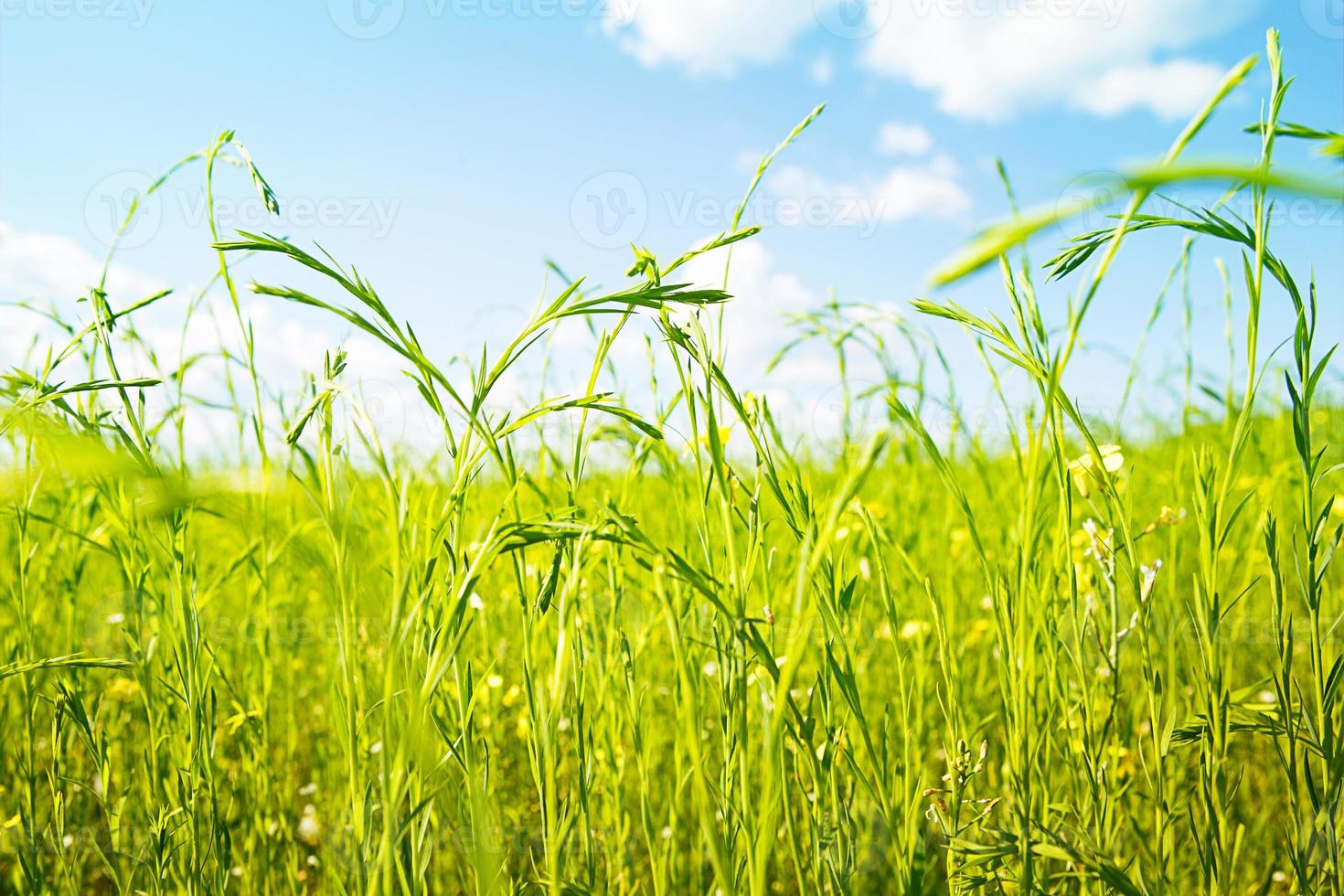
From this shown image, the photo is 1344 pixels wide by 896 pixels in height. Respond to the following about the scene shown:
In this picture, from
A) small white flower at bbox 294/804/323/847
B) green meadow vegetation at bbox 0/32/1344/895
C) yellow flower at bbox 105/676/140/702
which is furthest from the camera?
yellow flower at bbox 105/676/140/702

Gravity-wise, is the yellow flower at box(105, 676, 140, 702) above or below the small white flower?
above

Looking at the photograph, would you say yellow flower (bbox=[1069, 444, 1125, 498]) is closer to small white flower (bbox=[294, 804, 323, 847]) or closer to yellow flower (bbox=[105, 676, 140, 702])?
small white flower (bbox=[294, 804, 323, 847])

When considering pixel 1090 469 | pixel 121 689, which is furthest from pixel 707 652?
pixel 121 689

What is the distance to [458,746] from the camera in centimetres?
90

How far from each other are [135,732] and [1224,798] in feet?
7.44

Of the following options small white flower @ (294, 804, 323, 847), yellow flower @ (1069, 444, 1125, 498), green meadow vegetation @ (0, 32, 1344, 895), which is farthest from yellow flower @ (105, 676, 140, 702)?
yellow flower @ (1069, 444, 1125, 498)

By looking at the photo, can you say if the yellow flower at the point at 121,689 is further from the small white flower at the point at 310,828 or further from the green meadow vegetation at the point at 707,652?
the small white flower at the point at 310,828

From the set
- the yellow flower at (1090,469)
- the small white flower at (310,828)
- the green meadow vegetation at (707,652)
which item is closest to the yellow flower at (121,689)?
the green meadow vegetation at (707,652)

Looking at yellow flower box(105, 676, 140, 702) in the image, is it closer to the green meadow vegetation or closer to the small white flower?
the green meadow vegetation

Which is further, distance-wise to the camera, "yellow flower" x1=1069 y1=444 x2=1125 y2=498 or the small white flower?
the small white flower

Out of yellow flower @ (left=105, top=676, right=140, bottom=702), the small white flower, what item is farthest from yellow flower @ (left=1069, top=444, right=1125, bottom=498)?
yellow flower @ (left=105, top=676, right=140, bottom=702)

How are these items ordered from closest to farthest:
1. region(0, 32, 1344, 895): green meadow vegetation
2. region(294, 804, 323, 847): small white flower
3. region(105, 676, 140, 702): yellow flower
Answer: region(0, 32, 1344, 895): green meadow vegetation < region(294, 804, 323, 847): small white flower < region(105, 676, 140, 702): yellow flower

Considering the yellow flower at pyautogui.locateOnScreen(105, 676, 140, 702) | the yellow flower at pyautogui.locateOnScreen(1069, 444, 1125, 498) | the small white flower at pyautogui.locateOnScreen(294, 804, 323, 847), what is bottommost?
the small white flower at pyautogui.locateOnScreen(294, 804, 323, 847)

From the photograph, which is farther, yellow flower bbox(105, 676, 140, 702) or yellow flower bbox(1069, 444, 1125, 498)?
yellow flower bbox(105, 676, 140, 702)
